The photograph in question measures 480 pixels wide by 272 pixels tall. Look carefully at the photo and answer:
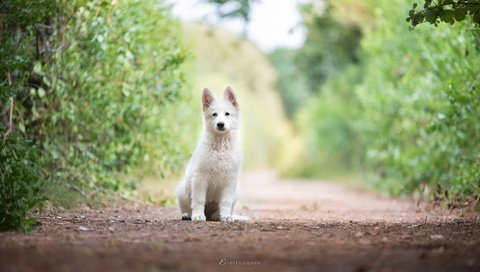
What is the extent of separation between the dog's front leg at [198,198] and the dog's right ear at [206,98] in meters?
1.08

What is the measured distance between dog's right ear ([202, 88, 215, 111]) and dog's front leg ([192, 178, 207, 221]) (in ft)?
3.53

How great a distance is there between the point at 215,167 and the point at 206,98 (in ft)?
3.26

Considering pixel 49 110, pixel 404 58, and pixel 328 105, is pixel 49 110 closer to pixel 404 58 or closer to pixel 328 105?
pixel 404 58

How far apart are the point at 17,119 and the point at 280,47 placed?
2008 inches

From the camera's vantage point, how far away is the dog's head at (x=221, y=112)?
7.95 meters

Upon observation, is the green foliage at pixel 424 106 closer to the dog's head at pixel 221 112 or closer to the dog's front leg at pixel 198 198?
the dog's head at pixel 221 112

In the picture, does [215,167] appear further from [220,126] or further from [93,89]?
[93,89]

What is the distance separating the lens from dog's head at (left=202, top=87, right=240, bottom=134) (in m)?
7.95

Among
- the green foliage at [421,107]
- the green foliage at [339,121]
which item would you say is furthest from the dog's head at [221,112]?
the green foliage at [339,121]

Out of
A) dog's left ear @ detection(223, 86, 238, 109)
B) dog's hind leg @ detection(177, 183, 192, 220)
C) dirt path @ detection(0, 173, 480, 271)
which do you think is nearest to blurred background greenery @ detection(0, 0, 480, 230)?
dirt path @ detection(0, 173, 480, 271)

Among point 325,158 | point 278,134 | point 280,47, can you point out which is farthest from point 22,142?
point 280,47

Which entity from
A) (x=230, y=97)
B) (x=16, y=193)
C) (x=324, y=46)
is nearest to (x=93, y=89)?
(x=230, y=97)

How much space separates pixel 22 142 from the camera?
6.91 metres

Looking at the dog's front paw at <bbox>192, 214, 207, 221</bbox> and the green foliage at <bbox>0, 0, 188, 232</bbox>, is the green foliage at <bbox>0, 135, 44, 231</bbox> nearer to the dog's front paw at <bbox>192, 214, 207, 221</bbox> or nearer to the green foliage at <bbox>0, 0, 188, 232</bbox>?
the green foliage at <bbox>0, 0, 188, 232</bbox>
